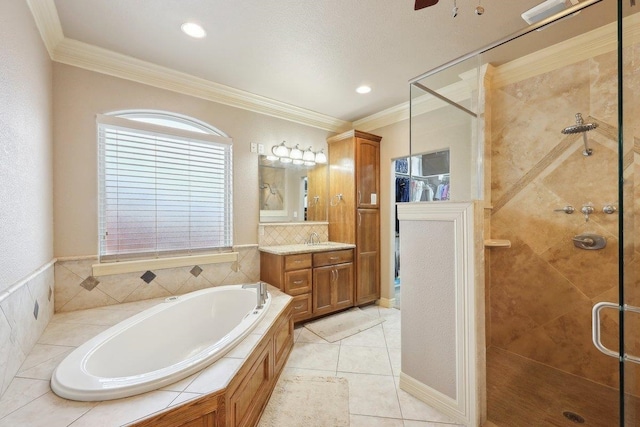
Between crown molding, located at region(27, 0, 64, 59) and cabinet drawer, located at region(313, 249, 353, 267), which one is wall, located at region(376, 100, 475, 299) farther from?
crown molding, located at region(27, 0, 64, 59)

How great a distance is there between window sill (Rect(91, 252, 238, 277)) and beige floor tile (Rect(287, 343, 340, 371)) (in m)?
1.18

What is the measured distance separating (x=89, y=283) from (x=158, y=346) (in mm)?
892

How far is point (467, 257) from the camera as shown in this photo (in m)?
1.54

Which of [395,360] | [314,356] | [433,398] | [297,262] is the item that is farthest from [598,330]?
[297,262]

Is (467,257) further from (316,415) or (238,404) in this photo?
(238,404)

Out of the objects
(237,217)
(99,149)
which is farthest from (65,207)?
(237,217)

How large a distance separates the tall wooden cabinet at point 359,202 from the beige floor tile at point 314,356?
41.5 inches

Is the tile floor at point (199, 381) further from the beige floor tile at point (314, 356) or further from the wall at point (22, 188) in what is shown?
the wall at point (22, 188)

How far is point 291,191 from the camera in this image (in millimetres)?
3549

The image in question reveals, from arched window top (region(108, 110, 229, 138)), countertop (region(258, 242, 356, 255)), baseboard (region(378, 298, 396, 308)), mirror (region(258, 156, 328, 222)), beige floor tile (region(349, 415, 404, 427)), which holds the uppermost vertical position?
arched window top (region(108, 110, 229, 138))

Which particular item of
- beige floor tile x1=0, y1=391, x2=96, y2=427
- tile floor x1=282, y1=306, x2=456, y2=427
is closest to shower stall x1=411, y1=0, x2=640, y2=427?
tile floor x1=282, y1=306, x2=456, y2=427

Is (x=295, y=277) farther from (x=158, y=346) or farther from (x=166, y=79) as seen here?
(x=166, y=79)

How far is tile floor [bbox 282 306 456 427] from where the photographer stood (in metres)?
1.64

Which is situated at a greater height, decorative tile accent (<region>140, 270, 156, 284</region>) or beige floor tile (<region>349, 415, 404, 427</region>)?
decorative tile accent (<region>140, 270, 156, 284</region>)
